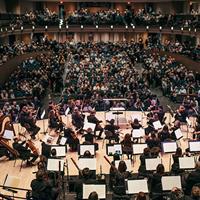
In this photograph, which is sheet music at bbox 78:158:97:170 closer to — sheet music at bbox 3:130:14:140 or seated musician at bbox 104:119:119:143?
sheet music at bbox 3:130:14:140

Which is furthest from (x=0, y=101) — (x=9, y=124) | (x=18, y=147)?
(x=18, y=147)

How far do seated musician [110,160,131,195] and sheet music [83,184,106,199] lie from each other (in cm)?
130

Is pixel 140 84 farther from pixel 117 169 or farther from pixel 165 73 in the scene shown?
pixel 117 169

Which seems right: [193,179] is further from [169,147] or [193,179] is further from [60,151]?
[60,151]

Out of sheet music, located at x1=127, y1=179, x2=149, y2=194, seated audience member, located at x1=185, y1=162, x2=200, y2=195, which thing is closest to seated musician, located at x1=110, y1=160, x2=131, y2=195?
sheet music, located at x1=127, y1=179, x2=149, y2=194

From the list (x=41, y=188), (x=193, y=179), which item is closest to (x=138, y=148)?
(x=193, y=179)

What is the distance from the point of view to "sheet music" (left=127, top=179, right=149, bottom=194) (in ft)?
44.5

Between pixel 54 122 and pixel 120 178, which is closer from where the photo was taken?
pixel 120 178

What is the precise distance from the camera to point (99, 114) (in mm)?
28141

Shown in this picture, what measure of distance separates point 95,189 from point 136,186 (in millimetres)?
1264

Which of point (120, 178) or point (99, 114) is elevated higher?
point (99, 114)

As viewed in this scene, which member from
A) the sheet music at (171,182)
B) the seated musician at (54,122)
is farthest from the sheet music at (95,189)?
the seated musician at (54,122)

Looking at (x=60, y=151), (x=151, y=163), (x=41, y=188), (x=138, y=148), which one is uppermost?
(x=138, y=148)

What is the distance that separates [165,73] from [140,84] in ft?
15.2
